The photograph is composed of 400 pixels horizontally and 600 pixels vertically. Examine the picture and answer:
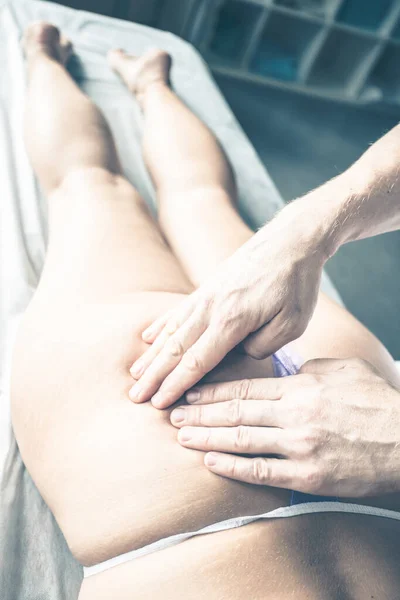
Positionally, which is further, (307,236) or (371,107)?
(371,107)

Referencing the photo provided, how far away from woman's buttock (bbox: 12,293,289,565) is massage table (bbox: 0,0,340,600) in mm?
76

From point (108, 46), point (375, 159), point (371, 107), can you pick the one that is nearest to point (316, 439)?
point (375, 159)

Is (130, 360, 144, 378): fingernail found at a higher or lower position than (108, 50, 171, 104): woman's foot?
lower

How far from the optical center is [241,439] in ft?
1.66

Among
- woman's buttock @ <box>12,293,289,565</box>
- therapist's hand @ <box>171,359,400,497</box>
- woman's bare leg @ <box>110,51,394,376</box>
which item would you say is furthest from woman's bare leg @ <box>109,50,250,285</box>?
therapist's hand @ <box>171,359,400,497</box>

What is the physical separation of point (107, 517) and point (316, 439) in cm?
25

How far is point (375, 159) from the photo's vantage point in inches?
28.5

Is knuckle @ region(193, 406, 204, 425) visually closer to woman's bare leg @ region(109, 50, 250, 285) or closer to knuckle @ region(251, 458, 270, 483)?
knuckle @ region(251, 458, 270, 483)

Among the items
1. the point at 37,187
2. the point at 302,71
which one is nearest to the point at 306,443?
the point at 37,187

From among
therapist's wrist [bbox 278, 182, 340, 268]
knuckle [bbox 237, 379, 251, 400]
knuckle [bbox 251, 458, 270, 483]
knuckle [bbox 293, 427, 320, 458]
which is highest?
therapist's wrist [bbox 278, 182, 340, 268]

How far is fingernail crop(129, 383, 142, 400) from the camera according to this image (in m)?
0.55

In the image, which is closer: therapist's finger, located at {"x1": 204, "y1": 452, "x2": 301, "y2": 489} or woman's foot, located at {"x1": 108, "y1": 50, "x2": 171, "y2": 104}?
therapist's finger, located at {"x1": 204, "y1": 452, "x2": 301, "y2": 489}

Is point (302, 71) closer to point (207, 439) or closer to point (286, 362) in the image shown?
point (286, 362)

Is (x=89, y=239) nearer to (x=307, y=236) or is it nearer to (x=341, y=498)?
(x=307, y=236)
